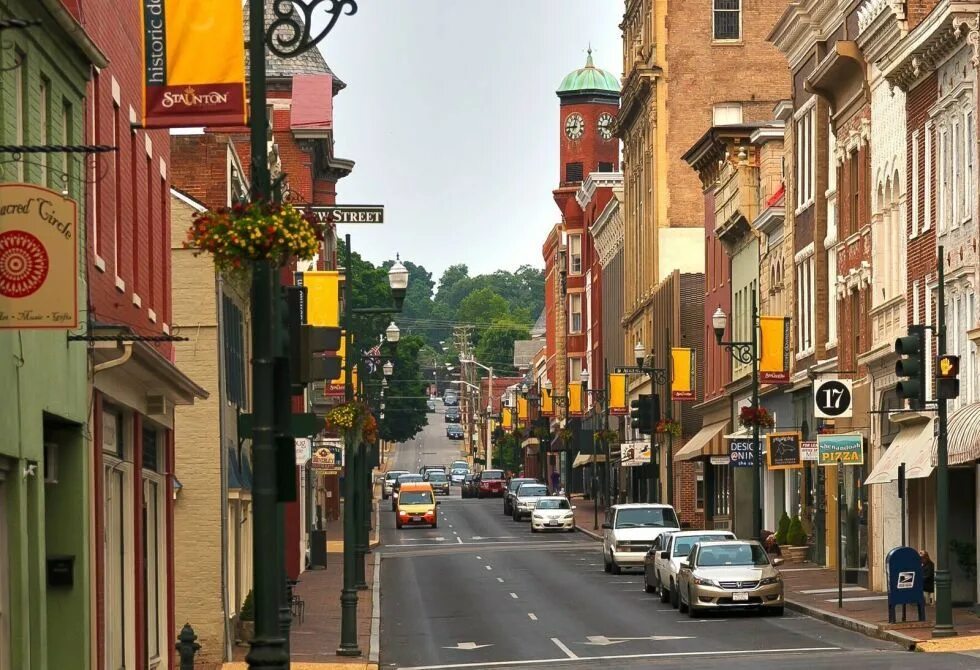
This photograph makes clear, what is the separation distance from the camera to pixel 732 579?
1495 inches

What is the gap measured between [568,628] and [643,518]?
17.6 metres

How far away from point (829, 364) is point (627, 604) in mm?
12937

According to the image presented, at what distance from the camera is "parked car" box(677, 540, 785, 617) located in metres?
37.9

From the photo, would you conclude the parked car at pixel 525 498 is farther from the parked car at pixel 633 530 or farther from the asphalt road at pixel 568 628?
the parked car at pixel 633 530

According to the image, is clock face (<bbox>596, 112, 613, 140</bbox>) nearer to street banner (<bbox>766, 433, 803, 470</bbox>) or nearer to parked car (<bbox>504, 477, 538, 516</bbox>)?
parked car (<bbox>504, 477, 538, 516</bbox>)

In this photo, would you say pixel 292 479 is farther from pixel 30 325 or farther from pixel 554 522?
pixel 554 522

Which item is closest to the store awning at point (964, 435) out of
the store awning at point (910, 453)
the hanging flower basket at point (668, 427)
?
the store awning at point (910, 453)

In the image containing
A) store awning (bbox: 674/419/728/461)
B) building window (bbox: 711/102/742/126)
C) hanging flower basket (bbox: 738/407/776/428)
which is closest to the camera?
hanging flower basket (bbox: 738/407/776/428)

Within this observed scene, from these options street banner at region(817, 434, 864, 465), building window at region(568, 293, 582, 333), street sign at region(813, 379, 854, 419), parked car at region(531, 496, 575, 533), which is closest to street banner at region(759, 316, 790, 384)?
street sign at region(813, 379, 854, 419)

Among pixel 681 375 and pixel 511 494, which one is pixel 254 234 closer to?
pixel 681 375

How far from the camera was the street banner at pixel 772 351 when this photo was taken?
55594mm

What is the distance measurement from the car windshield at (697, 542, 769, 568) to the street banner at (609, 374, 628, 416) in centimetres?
4279

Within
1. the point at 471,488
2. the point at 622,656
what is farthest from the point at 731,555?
the point at 471,488

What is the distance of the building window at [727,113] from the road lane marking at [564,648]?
54548 millimetres
